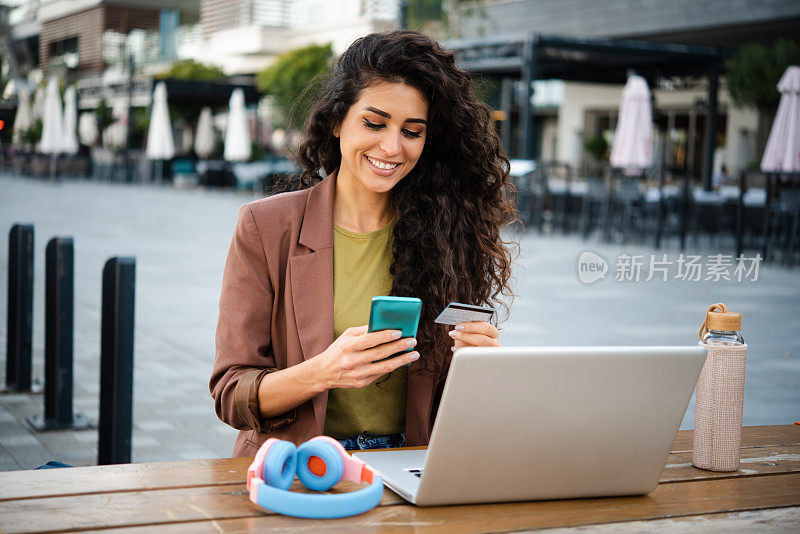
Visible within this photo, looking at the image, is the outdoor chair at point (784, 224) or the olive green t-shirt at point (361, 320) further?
the outdoor chair at point (784, 224)

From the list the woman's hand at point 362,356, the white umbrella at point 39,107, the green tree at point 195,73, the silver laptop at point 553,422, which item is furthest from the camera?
the green tree at point 195,73

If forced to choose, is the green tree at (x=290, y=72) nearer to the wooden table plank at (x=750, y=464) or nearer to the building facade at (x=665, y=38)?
the building facade at (x=665, y=38)

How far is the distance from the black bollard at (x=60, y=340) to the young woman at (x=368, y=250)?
8.18 feet

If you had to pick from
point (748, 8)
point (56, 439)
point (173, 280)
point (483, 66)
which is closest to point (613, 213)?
point (483, 66)

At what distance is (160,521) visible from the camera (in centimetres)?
139

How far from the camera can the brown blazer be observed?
200 centimetres

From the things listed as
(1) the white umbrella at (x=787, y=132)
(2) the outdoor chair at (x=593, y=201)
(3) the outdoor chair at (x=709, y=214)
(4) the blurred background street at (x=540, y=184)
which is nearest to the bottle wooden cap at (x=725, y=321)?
(4) the blurred background street at (x=540, y=184)

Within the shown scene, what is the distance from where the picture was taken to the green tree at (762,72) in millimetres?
15336

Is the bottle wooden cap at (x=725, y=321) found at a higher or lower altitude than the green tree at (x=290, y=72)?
lower

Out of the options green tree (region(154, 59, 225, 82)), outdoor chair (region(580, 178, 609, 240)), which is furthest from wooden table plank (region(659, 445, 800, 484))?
green tree (region(154, 59, 225, 82))

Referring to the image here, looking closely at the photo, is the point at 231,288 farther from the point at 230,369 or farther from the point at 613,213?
the point at 613,213

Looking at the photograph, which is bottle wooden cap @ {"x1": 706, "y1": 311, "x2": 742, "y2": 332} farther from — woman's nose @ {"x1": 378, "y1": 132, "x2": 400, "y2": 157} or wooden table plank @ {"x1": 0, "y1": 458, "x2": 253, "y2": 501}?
wooden table plank @ {"x1": 0, "y1": 458, "x2": 253, "y2": 501}

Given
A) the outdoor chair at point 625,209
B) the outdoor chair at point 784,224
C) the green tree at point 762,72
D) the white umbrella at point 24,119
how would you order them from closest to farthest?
the outdoor chair at point 784,224 → the outdoor chair at point 625,209 → the green tree at point 762,72 → the white umbrella at point 24,119

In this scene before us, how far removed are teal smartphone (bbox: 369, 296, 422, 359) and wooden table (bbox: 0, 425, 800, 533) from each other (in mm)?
281
